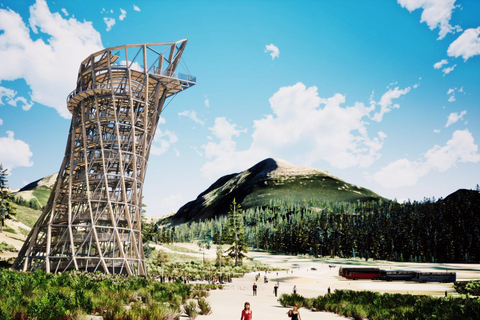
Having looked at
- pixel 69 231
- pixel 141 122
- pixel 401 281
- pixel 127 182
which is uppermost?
pixel 141 122

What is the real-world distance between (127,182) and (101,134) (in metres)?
6.31

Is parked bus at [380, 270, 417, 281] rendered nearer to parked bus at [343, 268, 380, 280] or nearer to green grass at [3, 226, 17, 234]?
parked bus at [343, 268, 380, 280]

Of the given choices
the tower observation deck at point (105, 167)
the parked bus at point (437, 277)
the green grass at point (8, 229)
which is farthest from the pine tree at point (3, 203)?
the parked bus at point (437, 277)

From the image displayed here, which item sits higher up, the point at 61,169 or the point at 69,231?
the point at 61,169

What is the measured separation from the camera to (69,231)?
3825 centimetres

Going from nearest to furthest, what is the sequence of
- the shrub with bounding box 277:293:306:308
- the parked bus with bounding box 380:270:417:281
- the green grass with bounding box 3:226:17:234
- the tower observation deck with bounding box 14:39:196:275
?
the shrub with bounding box 277:293:306:308
the tower observation deck with bounding box 14:39:196:275
the parked bus with bounding box 380:270:417:281
the green grass with bounding box 3:226:17:234

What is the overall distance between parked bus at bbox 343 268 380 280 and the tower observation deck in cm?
3905

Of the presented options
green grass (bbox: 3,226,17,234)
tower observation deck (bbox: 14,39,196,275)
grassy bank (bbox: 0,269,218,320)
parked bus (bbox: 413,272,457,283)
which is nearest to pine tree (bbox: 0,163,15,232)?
green grass (bbox: 3,226,17,234)

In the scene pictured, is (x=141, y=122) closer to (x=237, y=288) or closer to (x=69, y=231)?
(x=69, y=231)

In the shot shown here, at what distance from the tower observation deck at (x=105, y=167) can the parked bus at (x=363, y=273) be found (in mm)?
39053

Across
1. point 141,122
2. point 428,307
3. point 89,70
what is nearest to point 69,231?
point 141,122

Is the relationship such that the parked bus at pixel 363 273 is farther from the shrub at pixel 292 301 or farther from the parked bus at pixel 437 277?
the shrub at pixel 292 301

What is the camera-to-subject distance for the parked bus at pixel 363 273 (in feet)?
208

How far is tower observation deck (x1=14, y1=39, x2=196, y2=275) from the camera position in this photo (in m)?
38.9
